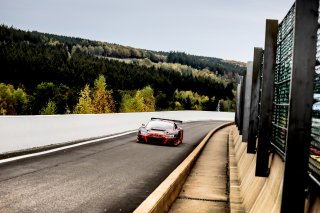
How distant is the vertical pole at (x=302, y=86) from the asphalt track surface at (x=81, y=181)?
4.40 metres

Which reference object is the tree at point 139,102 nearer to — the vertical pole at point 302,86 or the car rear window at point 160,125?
the car rear window at point 160,125

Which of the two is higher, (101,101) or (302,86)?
(302,86)

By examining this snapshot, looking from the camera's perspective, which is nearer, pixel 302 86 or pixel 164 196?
pixel 302 86

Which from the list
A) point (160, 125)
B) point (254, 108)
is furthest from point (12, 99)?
point (254, 108)

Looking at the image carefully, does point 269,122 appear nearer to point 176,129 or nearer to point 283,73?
point 283,73

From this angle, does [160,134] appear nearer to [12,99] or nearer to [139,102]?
[139,102]

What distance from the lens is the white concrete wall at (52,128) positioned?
12617 millimetres

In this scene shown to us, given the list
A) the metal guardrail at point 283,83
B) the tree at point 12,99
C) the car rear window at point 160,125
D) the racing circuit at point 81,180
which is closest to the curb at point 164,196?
the racing circuit at point 81,180

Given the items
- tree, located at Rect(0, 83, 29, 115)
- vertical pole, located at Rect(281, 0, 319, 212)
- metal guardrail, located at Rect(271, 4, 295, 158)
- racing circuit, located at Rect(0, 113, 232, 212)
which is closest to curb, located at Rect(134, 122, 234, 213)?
racing circuit, located at Rect(0, 113, 232, 212)

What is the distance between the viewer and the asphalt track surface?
22.0ft

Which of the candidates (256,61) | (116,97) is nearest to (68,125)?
(256,61)

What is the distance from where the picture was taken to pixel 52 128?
616 inches

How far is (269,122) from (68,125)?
44.7 ft

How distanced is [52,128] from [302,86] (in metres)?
13.9
